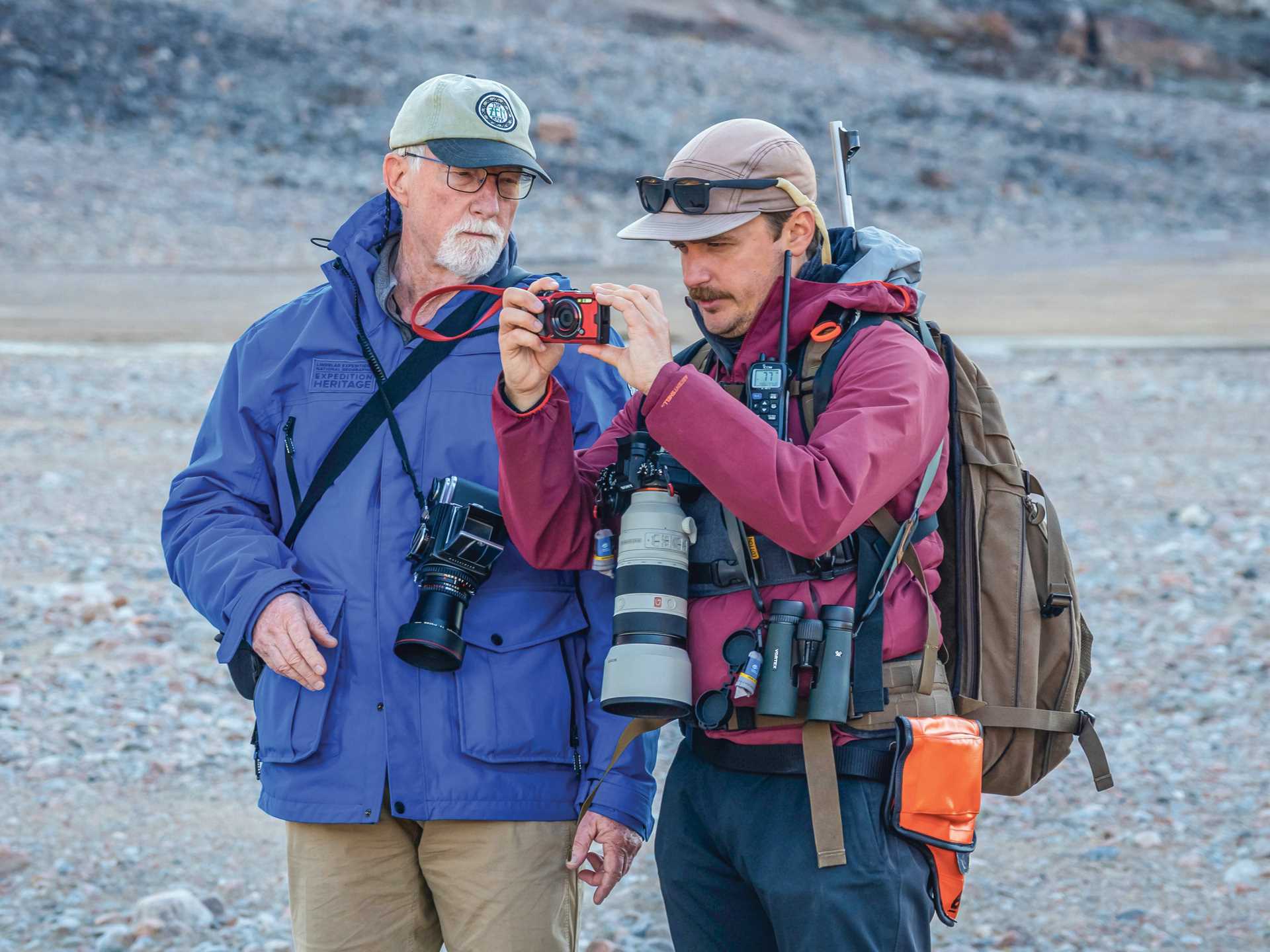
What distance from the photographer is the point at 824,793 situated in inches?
98.3

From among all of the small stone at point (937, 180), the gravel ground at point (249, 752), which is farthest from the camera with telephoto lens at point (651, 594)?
the small stone at point (937, 180)

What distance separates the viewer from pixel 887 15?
53.7 metres

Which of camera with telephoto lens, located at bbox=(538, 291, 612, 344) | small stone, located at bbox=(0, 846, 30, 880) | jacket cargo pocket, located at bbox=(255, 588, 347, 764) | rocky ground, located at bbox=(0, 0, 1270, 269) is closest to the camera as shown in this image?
camera with telephoto lens, located at bbox=(538, 291, 612, 344)

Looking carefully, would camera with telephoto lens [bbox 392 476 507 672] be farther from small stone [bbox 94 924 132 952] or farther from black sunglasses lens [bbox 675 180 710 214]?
small stone [bbox 94 924 132 952]

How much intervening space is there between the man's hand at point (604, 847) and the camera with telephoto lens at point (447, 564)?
1.29 feet

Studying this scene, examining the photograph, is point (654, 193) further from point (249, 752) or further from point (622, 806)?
point (249, 752)

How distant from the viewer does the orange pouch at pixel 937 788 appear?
2.50 metres

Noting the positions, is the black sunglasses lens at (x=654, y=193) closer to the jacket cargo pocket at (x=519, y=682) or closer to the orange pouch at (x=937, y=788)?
the jacket cargo pocket at (x=519, y=682)

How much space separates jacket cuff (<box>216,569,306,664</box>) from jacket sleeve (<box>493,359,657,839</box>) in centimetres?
44

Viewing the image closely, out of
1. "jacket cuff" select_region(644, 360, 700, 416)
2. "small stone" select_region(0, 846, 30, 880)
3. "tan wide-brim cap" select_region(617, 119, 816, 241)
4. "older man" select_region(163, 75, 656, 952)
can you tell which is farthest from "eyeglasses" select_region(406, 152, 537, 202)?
"small stone" select_region(0, 846, 30, 880)

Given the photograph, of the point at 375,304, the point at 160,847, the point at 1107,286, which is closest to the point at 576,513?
the point at 375,304

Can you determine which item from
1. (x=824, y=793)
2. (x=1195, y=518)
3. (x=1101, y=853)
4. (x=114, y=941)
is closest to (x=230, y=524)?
(x=824, y=793)

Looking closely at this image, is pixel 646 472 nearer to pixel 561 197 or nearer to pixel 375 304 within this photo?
pixel 375 304

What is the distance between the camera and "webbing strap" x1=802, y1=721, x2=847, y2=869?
8.13 feet
